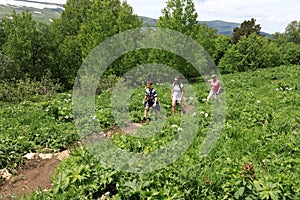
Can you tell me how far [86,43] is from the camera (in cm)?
2955

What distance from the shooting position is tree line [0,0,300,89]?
26312 millimetres

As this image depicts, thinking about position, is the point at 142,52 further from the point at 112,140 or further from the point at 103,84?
the point at 112,140

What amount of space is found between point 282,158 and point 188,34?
2112 centimetres

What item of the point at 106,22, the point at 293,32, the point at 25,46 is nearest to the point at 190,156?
the point at 106,22

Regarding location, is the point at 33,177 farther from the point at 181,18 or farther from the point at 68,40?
the point at 68,40

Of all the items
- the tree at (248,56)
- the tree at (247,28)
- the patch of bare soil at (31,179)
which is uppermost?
the tree at (247,28)

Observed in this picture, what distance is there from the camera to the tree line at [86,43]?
26.3 metres

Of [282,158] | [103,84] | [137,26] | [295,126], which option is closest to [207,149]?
[282,158]

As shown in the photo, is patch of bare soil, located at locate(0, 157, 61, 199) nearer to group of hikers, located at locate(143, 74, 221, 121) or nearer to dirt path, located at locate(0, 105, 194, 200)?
dirt path, located at locate(0, 105, 194, 200)

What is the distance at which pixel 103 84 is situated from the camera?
2111cm

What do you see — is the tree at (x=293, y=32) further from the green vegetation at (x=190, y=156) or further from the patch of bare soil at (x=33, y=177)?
the patch of bare soil at (x=33, y=177)

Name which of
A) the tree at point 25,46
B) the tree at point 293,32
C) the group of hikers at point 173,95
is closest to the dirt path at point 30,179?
the group of hikers at point 173,95

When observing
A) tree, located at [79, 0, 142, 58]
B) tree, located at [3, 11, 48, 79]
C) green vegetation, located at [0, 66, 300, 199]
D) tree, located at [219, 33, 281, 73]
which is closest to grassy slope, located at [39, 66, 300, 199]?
green vegetation, located at [0, 66, 300, 199]

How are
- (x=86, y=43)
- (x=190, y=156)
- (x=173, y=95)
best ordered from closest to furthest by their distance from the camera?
(x=190, y=156), (x=173, y=95), (x=86, y=43)
